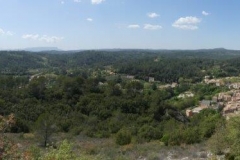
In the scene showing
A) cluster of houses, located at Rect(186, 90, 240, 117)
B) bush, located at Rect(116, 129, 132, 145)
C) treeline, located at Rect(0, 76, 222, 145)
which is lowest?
cluster of houses, located at Rect(186, 90, 240, 117)

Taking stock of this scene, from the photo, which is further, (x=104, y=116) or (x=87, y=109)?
(x=87, y=109)

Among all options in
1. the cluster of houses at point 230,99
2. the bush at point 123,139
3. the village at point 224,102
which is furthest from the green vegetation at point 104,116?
the cluster of houses at point 230,99

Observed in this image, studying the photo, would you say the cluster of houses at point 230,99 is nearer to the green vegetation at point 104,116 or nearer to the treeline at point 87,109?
the green vegetation at point 104,116

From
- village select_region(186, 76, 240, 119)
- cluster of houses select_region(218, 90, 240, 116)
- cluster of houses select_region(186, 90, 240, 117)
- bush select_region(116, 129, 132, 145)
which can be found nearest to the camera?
bush select_region(116, 129, 132, 145)

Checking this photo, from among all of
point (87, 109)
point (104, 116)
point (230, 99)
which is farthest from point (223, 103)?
point (87, 109)

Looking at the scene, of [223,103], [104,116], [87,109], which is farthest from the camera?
[223,103]

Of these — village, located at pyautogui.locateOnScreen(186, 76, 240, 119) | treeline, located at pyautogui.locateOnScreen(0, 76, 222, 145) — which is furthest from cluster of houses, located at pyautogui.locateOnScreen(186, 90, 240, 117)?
treeline, located at pyautogui.locateOnScreen(0, 76, 222, 145)

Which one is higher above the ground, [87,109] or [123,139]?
[123,139]

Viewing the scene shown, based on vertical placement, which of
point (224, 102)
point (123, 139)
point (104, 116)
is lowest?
point (224, 102)

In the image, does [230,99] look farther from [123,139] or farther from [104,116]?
[123,139]

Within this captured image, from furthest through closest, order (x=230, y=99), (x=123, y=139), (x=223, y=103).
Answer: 1. (x=230, y=99)
2. (x=223, y=103)
3. (x=123, y=139)

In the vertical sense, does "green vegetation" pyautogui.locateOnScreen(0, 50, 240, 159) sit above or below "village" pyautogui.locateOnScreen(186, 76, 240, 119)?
above

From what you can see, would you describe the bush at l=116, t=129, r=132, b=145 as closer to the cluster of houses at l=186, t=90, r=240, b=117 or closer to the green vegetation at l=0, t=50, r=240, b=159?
the green vegetation at l=0, t=50, r=240, b=159
